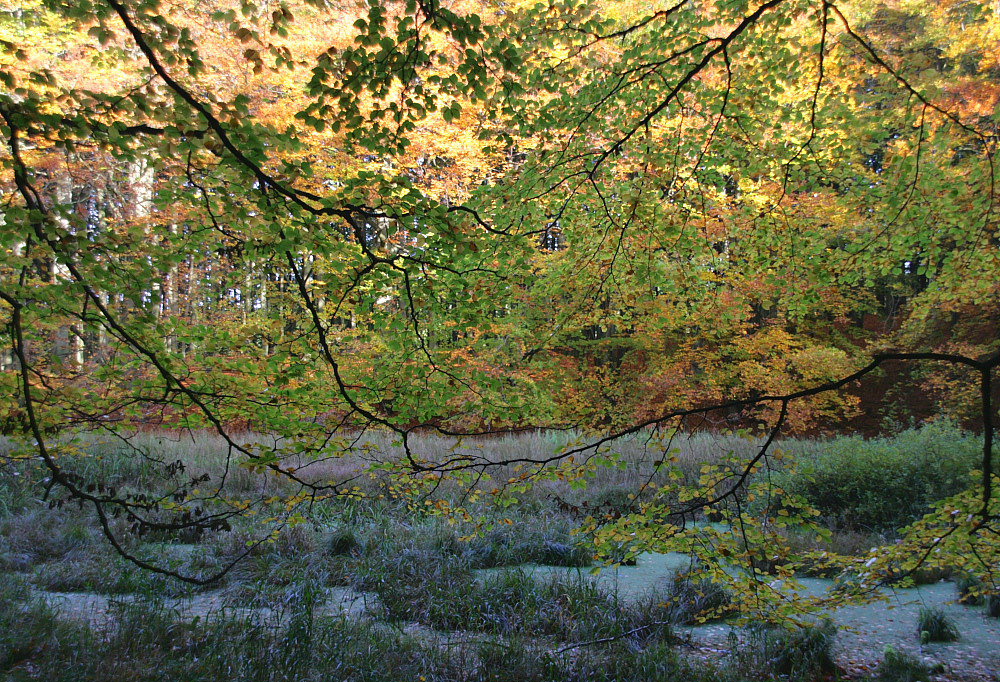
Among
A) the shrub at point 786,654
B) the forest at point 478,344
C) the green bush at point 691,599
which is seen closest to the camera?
the forest at point 478,344

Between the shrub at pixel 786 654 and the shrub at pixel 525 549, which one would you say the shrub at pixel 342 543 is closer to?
the shrub at pixel 525 549

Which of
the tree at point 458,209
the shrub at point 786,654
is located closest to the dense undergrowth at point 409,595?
the shrub at point 786,654

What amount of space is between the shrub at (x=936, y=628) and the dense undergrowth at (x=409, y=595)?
2.2 inches

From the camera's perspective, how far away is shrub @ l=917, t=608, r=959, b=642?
4703 mm

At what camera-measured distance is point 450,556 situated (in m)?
6.29

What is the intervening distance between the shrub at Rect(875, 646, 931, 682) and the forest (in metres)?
0.02

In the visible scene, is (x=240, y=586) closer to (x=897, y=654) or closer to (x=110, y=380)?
(x=110, y=380)

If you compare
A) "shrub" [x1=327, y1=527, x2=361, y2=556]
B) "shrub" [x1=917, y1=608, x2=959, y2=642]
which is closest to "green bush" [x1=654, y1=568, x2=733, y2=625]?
"shrub" [x1=917, y1=608, x2=959, y2=642]

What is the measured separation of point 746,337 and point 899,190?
29.0 feet

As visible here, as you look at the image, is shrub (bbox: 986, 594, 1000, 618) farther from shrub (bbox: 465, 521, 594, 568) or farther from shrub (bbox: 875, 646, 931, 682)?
shrub (bbox: 465, 521, 594, 568)

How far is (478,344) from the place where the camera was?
590 centimetres

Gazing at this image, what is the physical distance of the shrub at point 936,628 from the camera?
470cm

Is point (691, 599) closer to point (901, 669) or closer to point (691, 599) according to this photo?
point (691, 599)

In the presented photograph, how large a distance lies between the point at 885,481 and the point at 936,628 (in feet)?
12.4
